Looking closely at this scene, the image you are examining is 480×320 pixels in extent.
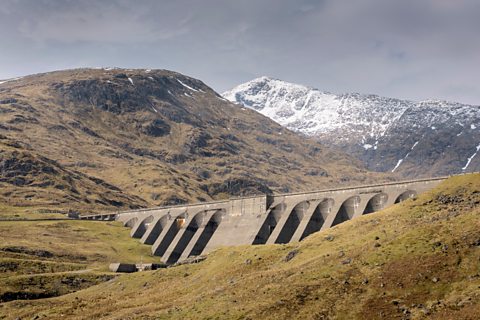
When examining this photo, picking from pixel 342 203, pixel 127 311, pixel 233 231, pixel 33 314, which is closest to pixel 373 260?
pixel 127 311

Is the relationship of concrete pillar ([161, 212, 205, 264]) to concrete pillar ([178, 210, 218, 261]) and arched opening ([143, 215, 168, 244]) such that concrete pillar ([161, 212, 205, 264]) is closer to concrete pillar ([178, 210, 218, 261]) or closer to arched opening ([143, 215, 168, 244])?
concrete pillar ([178, 210, 218, 261])

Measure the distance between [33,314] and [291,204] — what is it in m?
68.3

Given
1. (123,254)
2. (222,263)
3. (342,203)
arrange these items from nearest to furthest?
1. (222,263)
2. (342,203)
3. (123,254)

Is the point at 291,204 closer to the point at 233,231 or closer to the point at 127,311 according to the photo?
the point at 233,231

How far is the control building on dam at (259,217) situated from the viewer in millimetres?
114875

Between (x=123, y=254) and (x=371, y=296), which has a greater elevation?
(x=371, y=296)

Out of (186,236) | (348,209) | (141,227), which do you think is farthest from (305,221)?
(141,227)

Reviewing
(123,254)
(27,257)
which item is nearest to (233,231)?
(123,254)

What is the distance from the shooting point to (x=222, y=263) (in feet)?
284

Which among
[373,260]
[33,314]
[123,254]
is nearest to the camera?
[373,260]

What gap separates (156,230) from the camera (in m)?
170

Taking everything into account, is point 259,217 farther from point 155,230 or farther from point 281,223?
point 155,230

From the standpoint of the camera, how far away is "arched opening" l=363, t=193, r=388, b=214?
11344 centimetres

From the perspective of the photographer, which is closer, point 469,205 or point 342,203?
Result: point 469,205
